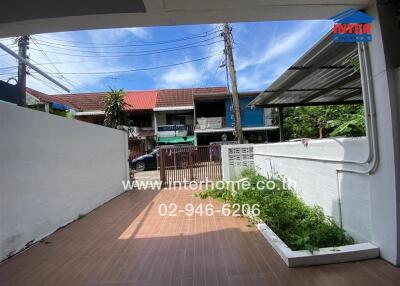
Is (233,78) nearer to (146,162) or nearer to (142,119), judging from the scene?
(146,162)

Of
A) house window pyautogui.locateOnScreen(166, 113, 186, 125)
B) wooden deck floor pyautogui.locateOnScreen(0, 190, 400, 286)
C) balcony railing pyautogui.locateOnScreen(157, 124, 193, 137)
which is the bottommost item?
wooden deck floor pyautogui.locateOnScreen(0, 190, 400, 286)

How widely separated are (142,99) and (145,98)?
27cm

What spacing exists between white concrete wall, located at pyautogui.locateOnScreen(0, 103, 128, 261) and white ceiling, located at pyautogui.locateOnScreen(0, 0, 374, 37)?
137 centimetres

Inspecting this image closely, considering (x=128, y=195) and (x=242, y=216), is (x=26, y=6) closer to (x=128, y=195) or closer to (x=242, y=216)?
(x=242, y=216)

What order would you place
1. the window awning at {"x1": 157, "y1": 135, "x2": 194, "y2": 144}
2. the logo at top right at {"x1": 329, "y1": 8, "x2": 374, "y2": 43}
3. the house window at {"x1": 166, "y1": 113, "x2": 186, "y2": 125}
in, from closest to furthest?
the logo at top right at {"x1": 329, "y1": 8, "x2": 374, "y2": 43}
the window awning at {"x1": 157, "y1": 135, "x2": 194, "y2": 144}
the house window at {"x1": 166, "y1": 113, "x2": 186, "y2": 125}

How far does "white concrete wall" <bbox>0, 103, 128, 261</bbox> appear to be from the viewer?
418cm

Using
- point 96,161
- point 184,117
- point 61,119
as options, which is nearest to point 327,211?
point 61,119

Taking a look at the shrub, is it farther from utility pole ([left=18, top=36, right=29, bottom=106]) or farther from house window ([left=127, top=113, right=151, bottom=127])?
house window ([left=127, top=113, right=151, bottom=127])

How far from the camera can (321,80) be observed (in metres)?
6.84

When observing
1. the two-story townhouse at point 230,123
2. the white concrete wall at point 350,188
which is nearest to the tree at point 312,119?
the two-story townhouse at point 230,123

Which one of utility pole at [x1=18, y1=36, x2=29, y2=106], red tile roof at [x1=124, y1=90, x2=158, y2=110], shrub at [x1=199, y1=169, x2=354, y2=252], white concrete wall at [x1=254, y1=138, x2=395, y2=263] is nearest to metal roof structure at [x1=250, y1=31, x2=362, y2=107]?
white concrete wall at [x1=254, y1=138, x2=395, y2=263]

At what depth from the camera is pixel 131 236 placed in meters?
5.02

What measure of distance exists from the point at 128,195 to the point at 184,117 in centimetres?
1475

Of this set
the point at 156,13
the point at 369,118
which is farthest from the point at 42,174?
the point at 369,118
